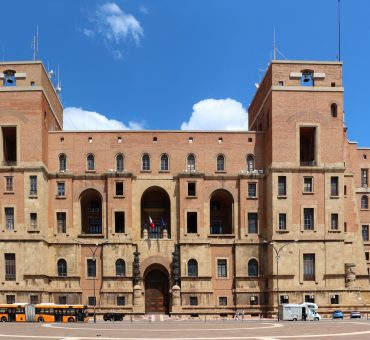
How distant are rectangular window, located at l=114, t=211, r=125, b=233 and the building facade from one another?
0.19 meters

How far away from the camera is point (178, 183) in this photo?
85.5 metres

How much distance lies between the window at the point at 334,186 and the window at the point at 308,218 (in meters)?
3.43

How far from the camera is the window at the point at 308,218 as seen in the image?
82625 millimetres

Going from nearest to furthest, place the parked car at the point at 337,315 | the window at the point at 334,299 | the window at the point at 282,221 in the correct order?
1. the parked car at the point at 337,315
2. the window at the point at 334,299
3. the window at the point at 282,221

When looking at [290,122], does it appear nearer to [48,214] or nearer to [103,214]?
[103,214]

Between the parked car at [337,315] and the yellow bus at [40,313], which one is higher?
the yellow bus at [40,313]

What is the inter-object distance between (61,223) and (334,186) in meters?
34.0

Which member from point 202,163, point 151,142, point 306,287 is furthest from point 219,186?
point 306,287

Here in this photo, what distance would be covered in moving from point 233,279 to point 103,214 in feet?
59.2

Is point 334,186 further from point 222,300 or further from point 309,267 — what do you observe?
point 222,300

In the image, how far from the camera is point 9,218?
81812 mm

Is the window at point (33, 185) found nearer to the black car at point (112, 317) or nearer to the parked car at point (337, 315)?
the black car at point (112, 317)

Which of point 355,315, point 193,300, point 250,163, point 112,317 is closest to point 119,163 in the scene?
point 250,163

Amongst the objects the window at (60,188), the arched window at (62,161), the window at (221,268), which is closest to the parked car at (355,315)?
the window at (221,268)
